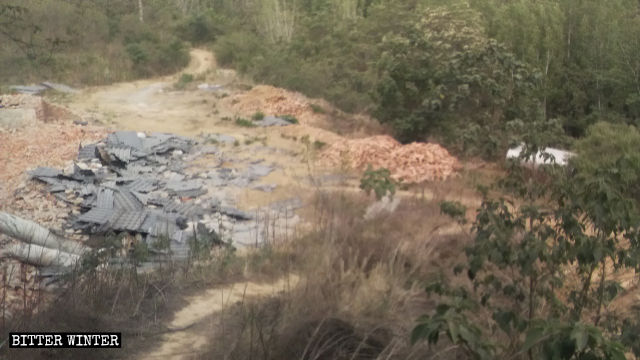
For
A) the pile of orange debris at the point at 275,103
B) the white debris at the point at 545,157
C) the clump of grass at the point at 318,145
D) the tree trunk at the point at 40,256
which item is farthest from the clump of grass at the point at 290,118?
the tree trunk at the point at 40,256

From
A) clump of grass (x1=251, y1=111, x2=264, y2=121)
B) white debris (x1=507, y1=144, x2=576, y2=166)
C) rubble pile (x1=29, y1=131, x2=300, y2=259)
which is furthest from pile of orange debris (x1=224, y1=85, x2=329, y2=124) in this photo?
white debris (x1=507, y1=144, x2=576, y2=166)

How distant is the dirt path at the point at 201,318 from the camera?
4.06m

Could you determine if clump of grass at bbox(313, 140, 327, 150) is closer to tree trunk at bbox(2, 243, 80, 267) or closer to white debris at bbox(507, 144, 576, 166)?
white debris at bbox(507, 144, 576, 166)

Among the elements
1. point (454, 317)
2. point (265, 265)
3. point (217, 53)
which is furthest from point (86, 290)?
point (217, 53)

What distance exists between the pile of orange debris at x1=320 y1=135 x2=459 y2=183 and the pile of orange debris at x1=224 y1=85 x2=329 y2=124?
3.64m

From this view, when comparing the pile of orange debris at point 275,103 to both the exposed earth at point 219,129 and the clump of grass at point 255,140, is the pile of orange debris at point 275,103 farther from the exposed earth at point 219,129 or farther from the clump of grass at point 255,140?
the clump of grass at point 255,140

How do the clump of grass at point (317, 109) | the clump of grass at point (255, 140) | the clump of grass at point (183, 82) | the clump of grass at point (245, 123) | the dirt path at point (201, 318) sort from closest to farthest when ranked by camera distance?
the dirt path at point (201, 318) < the clump of grass at point (255, 140) < the clump of grass at point (245, 123) < the clump of grass at point (317, 109) < the clump of grass at point (183, 82)

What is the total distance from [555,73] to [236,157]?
7317 mm

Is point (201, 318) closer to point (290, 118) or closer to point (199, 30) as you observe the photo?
point (290, 118)

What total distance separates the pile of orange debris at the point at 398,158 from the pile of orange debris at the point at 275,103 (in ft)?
12.0

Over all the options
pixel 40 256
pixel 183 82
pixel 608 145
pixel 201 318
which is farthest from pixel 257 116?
pixel 201 318

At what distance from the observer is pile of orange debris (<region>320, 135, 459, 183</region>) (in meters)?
10.4

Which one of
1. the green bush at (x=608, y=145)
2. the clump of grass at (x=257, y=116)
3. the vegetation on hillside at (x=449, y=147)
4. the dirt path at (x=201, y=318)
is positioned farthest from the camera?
the clump of grass at (x=257, y=116)

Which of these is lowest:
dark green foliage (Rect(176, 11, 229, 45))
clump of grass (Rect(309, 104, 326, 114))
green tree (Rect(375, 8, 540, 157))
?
clump of grass (Rect(309, 104, 326, 114))
